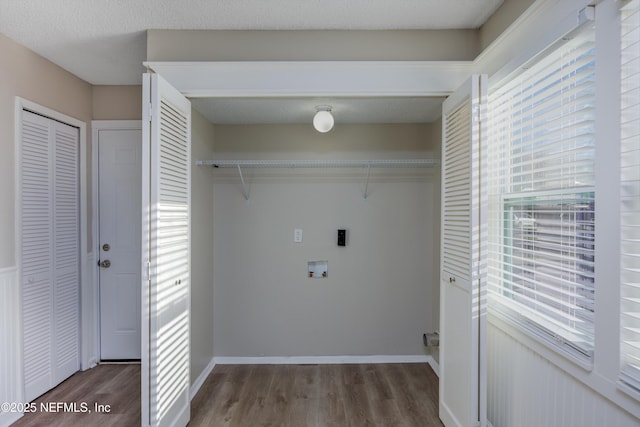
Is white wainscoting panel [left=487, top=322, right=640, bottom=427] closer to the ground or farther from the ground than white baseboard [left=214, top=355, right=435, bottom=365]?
farther from the ground

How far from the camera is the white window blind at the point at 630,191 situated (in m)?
1.14

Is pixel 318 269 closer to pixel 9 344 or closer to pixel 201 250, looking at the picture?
pixel 201 250

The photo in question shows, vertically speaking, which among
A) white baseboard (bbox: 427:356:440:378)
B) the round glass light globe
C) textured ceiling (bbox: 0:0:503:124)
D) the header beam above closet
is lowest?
white baseboard (bbox: 427:356:440:378)

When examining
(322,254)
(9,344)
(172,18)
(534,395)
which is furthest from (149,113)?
(534,395)

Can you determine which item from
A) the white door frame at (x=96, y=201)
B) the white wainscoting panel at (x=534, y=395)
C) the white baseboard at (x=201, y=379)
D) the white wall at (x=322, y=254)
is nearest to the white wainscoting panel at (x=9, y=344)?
the white door frame at (x=96, y=201)

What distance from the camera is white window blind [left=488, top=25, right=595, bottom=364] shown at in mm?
1384

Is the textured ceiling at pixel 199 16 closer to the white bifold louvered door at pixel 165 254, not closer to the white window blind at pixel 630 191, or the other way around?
the white bifold louvered door at pixel 165 254

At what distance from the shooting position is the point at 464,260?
1960mm

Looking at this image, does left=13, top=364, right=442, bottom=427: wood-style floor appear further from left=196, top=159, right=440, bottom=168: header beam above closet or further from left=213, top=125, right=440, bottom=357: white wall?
left=196, top=159, right=440, bottom=168: header beam above closet

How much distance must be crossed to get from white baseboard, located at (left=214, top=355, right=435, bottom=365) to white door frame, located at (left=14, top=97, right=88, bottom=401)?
45.5 inches

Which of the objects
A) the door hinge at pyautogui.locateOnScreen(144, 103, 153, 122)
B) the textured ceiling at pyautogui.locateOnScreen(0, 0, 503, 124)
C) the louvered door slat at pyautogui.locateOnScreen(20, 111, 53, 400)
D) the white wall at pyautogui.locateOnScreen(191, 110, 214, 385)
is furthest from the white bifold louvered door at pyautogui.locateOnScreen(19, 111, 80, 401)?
the door hinge at pyautogui.locateOnScreen(144, 103, 153, 122)

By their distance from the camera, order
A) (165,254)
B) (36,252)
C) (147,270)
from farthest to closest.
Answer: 1. (36,252)
2. (165,254)
3. (147,270)

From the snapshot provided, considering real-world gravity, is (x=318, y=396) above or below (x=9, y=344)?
below

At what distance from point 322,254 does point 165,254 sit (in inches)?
65.9
